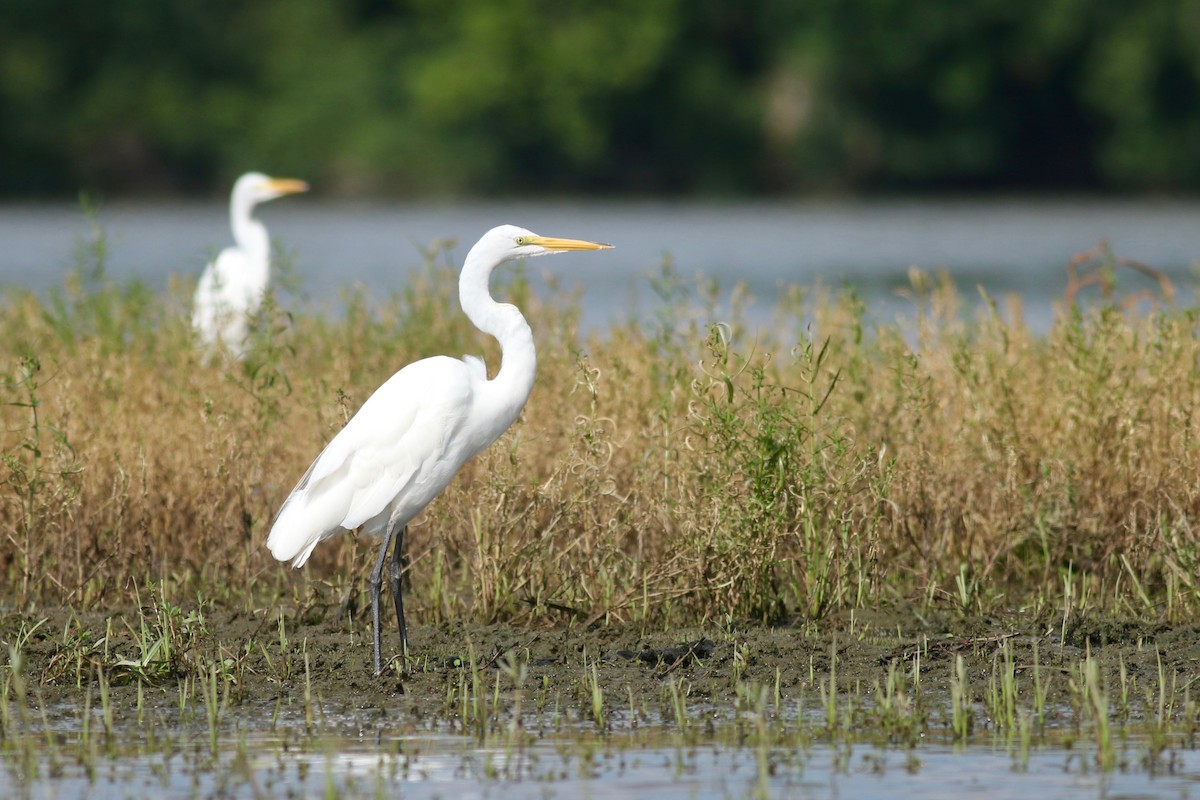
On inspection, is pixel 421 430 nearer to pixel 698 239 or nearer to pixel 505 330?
pixel 505 330

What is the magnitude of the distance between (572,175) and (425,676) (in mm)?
36611

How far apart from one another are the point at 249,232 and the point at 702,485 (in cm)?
639

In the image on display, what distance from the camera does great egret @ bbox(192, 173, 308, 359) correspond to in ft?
31.9

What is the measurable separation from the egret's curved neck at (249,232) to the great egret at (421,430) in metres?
5.60

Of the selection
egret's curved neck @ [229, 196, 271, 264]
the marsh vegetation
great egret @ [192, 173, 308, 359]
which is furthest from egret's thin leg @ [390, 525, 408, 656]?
egret's curved neck @ [229, 196, 271, 264]

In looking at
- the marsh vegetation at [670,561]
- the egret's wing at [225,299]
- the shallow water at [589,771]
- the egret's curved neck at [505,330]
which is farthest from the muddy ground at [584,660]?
the egret's wing at [225,299]

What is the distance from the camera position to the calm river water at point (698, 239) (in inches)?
806

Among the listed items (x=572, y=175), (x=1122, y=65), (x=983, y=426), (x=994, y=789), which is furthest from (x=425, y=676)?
(x=572, y=175)

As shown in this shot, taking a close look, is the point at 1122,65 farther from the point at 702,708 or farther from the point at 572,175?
the point at 702,708

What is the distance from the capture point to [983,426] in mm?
7414

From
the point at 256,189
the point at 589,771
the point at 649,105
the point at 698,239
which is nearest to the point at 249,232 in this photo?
the point at 256,189

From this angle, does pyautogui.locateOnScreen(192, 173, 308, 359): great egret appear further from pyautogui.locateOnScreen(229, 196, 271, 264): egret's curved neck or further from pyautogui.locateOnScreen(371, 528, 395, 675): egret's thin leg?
pyautogui.locateOnScreen(371, 528, 395, 675): egret's thin leg

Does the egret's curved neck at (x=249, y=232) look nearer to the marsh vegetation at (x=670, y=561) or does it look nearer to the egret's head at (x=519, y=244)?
the marsh vegetation at (x=670, y=561)

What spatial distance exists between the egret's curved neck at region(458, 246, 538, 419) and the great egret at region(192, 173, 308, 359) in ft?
10.2
